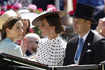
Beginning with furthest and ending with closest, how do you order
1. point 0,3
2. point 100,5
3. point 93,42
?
point 0,3 → point 100,5 → point 93,42

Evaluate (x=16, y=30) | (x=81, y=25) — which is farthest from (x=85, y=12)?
(x=16, y=30)

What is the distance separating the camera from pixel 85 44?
4.53 m

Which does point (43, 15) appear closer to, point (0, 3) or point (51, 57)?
point (51, 57)

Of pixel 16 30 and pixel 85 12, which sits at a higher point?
pixel 85 12

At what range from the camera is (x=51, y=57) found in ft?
15.5

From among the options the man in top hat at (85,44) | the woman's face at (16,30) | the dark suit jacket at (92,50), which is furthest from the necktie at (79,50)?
the woman's face at (16,30)

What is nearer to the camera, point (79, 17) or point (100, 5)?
point (79, 17)

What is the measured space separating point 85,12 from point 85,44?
61 centimetres

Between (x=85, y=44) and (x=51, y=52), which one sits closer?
(x=85, y=44)

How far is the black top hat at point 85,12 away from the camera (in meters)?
4.90

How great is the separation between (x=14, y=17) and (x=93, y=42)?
44.7 inches

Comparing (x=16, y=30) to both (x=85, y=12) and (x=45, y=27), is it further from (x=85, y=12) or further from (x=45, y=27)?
(x=85, y=12)

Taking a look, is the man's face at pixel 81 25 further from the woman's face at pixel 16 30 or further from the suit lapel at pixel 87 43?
the woman's face at pixel 16 30

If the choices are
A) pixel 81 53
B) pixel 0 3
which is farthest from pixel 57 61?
pixel 0 3
